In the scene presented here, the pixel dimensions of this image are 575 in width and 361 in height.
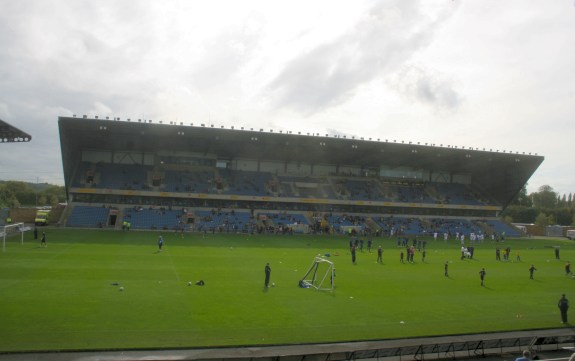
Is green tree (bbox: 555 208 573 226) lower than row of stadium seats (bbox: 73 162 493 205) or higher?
lower

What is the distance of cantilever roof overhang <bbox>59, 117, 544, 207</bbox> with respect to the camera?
181ft

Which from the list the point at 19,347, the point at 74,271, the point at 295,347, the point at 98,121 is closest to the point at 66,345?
the point at 19,347

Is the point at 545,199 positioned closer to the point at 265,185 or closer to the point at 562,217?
the point at 562,217

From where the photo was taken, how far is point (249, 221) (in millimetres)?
60406

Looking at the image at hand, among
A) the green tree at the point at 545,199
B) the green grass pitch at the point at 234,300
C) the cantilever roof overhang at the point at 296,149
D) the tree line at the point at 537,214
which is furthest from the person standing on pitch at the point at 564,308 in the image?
the green tree at the point at 545,199

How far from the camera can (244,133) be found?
57.7m

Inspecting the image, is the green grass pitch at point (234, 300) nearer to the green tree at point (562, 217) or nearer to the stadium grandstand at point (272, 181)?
the stadium grandstand at point (272, 181)

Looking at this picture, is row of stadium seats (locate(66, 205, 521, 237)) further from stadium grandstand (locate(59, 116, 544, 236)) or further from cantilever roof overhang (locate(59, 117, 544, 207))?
cantilever roof overhang (locate(59, 117, 544, 207))

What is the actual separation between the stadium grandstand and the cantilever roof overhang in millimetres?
163

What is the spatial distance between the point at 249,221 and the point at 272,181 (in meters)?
10.1

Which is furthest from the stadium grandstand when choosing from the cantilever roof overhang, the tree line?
the tree line

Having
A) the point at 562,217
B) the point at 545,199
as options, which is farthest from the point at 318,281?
the point at 545,199

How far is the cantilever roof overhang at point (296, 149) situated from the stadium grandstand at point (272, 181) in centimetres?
16

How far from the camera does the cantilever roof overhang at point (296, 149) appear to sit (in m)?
55.3
